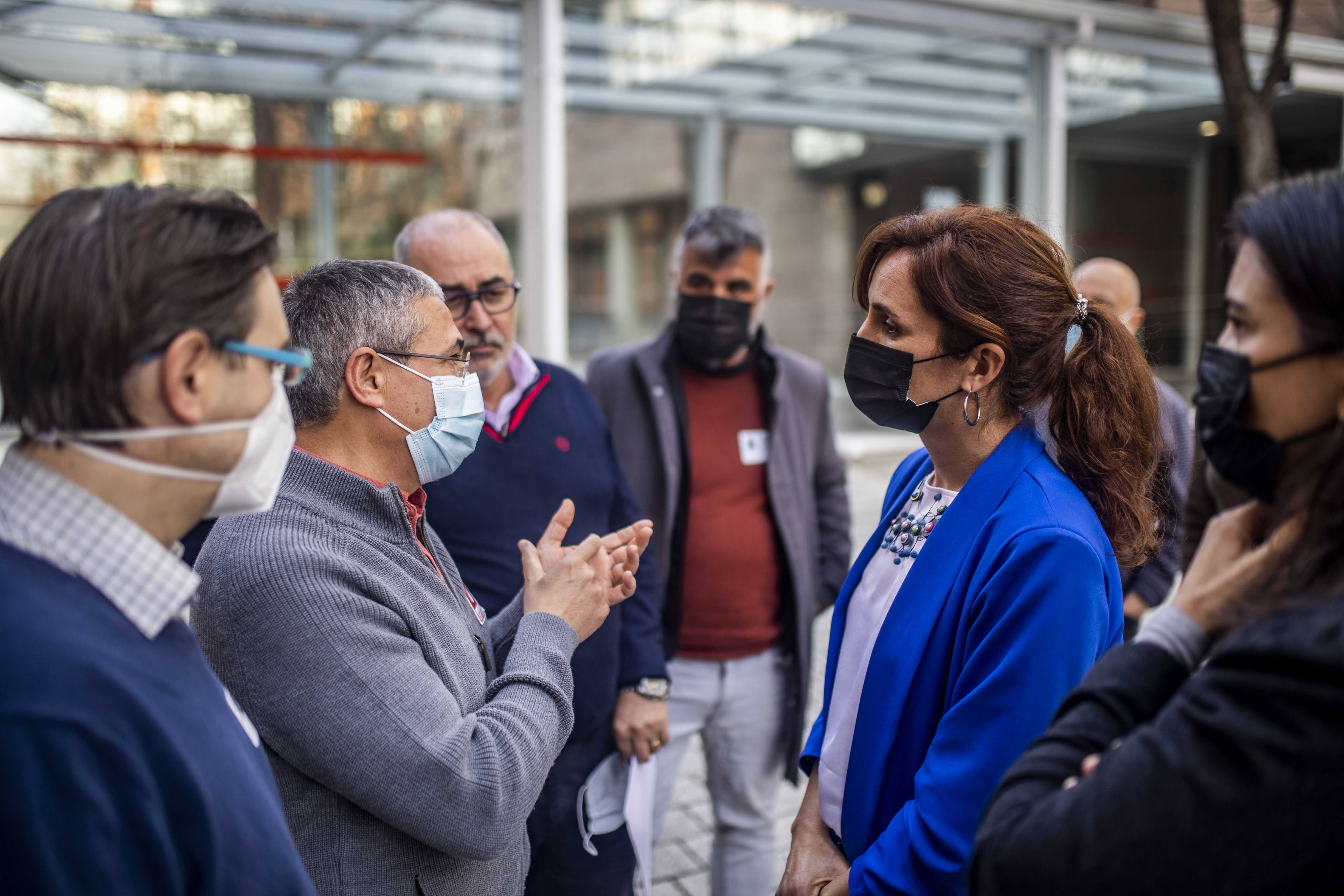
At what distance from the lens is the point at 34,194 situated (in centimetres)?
509

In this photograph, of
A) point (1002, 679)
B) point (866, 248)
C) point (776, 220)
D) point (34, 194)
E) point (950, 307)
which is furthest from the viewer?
point (776, 220)

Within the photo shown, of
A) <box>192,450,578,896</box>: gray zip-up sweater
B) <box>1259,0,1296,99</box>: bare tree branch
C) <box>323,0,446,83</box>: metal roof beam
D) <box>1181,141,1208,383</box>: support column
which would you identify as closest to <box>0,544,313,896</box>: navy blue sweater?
<box>192,450,578,896</box>: gray zip-up sweater

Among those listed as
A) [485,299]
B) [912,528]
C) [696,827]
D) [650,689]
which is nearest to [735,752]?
[650,689]

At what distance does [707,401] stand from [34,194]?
406 centimetres

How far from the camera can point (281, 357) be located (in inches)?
50.8

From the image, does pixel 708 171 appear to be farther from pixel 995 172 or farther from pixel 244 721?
pixel 244 721

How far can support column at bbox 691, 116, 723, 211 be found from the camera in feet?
28.2

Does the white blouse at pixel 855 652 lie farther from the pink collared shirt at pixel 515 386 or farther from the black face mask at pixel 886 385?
the pink collared shirt at pixel 515 386

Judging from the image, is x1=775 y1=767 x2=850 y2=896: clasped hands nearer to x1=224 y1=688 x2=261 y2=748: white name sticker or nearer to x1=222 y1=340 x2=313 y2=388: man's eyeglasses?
x1=224 y1=688 x2=261 y2=748: white name sticker

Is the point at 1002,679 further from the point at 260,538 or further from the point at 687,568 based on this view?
the point at 687,568

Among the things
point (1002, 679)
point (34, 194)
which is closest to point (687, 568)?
point (1002, 679)

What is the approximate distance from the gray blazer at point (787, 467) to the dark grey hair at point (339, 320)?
133cm

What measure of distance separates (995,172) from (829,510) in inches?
217

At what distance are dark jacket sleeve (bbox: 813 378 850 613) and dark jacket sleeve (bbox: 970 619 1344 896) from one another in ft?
7.58
